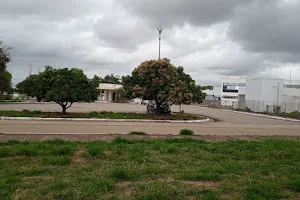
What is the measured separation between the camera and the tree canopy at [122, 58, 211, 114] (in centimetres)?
2656

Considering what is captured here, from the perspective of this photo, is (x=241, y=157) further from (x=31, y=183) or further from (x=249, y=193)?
(x=31, y=183)

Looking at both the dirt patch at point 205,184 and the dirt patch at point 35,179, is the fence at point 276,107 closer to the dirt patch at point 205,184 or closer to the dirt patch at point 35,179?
the dirt patch at point 205,184

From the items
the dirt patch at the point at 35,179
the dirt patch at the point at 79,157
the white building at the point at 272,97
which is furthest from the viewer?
the white building at the point at 272,97

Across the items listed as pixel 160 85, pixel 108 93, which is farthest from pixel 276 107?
pixel 108 93

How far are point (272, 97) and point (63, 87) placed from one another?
3310cm

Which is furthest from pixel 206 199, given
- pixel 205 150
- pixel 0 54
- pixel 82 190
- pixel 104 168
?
pixel 0 54

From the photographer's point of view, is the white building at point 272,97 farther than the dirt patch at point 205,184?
Yes

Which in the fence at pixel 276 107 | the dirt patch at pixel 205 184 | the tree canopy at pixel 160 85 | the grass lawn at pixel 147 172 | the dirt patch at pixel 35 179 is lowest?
the dirt patch at pixel 35 179

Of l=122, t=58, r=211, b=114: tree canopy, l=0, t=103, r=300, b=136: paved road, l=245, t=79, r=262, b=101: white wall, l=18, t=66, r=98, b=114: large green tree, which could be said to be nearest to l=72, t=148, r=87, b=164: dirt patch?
l=0, t=103, r=300, b=136: paved road

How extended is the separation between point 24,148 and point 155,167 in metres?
3.46

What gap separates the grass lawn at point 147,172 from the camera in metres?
5.29

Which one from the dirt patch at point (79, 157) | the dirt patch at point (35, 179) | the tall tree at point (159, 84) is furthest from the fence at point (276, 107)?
the dirt patch at point (35, 179)

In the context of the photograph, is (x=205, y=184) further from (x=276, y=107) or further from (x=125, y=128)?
(x=276, y=107)

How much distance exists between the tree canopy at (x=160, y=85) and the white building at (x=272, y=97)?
2131 centimetres
